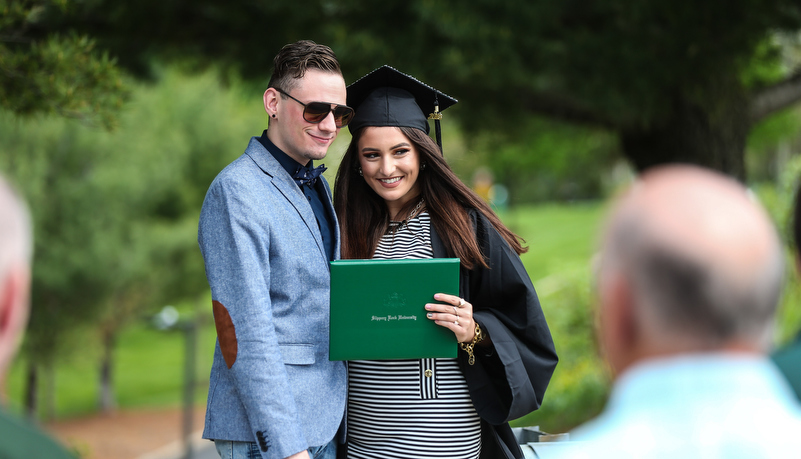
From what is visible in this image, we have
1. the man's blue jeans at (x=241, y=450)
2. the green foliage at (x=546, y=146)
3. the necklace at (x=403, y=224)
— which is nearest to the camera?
the man's blue jeans at (x=241, y=450)

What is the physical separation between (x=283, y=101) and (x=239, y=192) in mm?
457

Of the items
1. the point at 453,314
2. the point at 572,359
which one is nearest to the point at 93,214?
the point at 572,359

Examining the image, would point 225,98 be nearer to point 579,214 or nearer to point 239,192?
point 239,192

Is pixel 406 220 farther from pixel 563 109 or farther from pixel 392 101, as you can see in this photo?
pixel 563 109

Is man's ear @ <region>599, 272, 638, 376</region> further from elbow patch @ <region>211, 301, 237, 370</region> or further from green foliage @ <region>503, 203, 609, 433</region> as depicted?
green foliage @ <region>503, 203, 609, 433</region>

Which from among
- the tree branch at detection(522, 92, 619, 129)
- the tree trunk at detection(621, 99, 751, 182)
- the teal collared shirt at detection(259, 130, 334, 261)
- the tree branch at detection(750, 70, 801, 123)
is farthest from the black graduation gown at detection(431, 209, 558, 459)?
the tree branch at detection(750, 70, 801, 123)

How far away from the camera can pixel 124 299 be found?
1205 cm

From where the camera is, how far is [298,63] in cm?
272

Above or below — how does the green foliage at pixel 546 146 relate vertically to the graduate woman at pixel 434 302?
above

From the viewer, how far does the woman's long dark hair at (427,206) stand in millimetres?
2869

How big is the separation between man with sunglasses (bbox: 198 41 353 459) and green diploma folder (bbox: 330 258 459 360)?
5.1 inches

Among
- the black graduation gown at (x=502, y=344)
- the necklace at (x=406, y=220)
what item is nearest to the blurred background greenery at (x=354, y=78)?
the necklace at (x=406, y=220)

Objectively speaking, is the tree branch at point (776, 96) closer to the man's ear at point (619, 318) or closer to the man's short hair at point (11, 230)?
the man's ear at point (619, 318)

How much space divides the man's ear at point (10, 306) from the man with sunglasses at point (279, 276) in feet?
3.64
